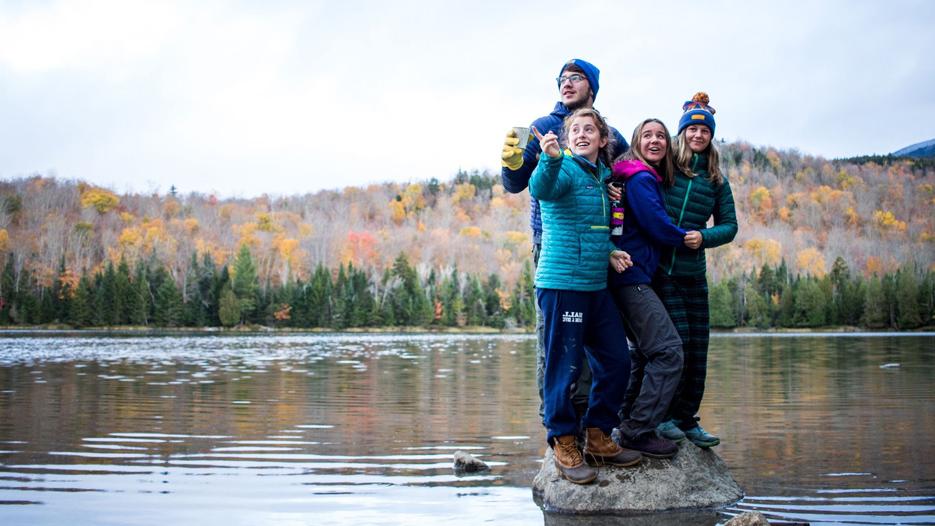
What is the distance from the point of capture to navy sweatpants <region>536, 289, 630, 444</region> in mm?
6348

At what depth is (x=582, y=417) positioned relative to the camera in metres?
6.93

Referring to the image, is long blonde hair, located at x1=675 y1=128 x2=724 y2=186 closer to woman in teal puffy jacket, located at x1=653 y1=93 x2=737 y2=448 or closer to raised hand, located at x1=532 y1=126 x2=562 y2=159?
woman in teal puffy jacket, located at x1=653 y1=93 x2=737 y2=448

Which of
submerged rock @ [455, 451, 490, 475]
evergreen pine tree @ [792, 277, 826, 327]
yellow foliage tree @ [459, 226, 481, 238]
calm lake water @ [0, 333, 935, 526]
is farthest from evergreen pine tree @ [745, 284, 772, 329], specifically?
submerged rock @ [455, 451, 490, 475]

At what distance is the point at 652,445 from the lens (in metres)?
6.70

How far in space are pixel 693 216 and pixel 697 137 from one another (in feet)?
1.99

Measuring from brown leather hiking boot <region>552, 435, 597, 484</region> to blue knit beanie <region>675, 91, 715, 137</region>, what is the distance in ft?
8.20

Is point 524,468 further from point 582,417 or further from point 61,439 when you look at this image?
point 61,439

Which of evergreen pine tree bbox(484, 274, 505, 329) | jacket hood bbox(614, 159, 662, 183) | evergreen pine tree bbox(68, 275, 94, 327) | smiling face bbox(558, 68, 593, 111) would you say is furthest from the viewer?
evergreen pine tree bbox(484, 274, 505, 329)

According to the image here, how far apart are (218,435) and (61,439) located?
1.69 m

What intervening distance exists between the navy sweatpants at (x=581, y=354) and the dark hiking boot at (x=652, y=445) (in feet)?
0.84

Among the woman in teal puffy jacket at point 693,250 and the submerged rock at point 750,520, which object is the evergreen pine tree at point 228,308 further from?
the submerged rock at point 750,520

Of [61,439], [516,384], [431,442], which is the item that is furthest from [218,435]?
[516,384]

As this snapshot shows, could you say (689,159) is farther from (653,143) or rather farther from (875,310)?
(875,310)

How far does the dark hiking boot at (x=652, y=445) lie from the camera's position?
21.9 feet
